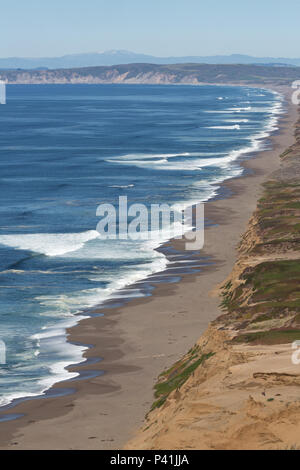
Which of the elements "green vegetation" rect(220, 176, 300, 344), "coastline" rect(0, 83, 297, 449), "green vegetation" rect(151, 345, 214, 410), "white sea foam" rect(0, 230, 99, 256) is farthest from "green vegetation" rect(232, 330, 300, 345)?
"white sea foam" rect(0, 230, 99, 256)

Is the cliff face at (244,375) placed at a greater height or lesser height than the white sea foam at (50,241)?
greater

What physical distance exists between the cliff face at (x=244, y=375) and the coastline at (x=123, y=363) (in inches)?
37.8

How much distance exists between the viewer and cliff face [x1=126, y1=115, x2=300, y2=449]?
63.3ft

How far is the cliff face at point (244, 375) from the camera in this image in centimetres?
1930

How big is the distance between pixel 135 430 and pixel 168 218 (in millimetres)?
40419

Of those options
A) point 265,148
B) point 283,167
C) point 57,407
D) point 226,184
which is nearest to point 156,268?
point 57,407

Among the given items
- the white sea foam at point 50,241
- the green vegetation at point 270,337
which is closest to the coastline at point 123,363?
the green vegetation at point 270,337

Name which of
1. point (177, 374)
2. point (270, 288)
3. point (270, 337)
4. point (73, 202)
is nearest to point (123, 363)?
point (177, 374)

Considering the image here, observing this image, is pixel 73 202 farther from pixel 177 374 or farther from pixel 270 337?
pixel 270 337

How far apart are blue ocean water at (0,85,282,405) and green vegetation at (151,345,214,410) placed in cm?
404

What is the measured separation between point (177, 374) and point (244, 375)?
15.1 ft

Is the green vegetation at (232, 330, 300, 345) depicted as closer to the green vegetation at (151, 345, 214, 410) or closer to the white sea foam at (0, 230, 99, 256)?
the green vegetation at (151, 345, 214, 410)

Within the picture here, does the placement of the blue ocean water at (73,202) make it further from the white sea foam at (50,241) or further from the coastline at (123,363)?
the coastline at (123,363)

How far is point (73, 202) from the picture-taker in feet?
238
